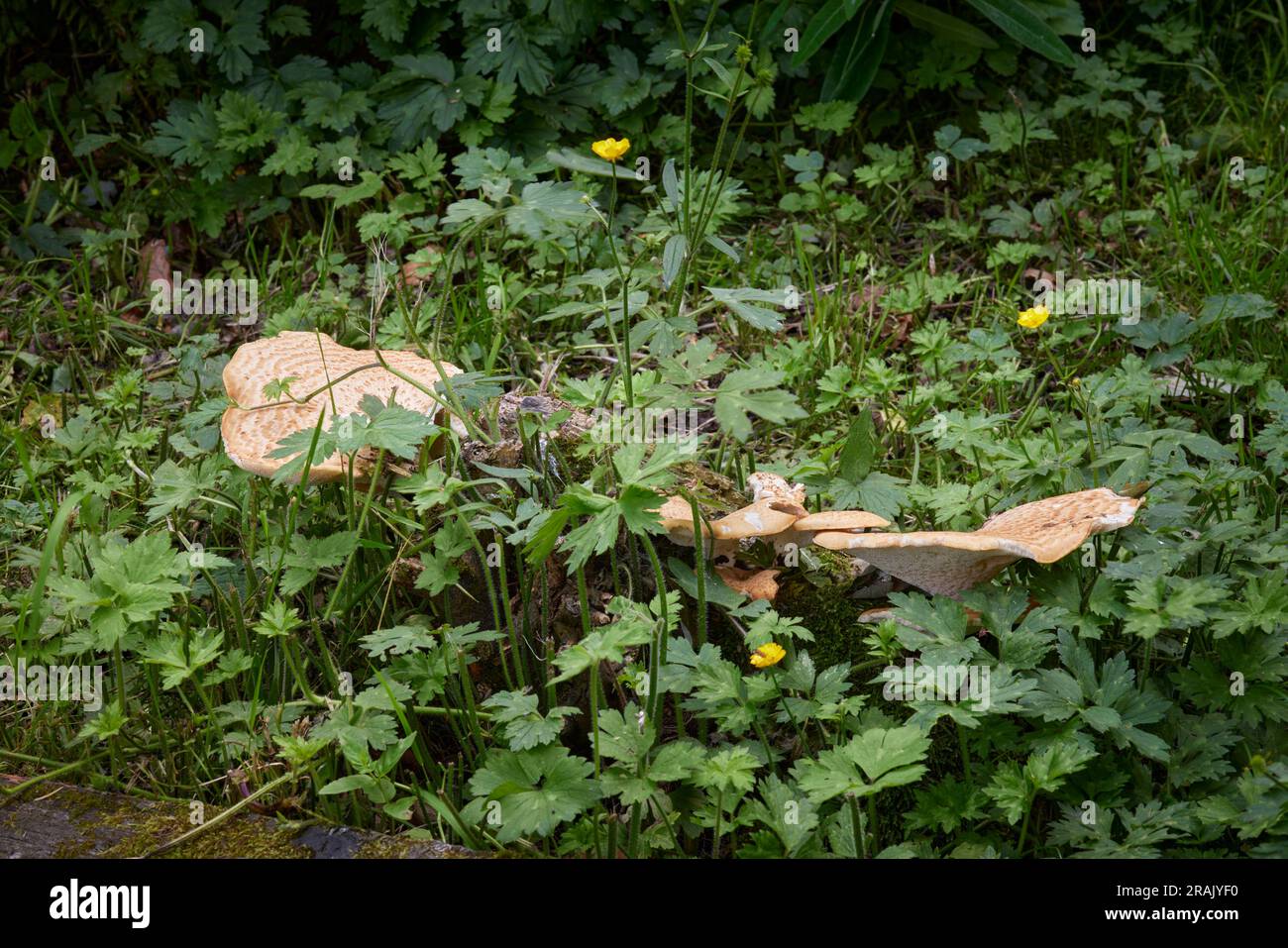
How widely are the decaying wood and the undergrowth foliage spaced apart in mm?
99

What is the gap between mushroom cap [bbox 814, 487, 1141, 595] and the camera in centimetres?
223

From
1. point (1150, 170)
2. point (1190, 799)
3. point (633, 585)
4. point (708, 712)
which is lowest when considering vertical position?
point (1190, 799)

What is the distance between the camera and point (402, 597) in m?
2.96

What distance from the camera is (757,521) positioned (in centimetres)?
241

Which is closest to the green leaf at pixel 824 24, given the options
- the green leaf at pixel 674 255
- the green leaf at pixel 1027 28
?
the green leaf at pixel 1027 28

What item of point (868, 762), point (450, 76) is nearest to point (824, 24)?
point (450, 76)

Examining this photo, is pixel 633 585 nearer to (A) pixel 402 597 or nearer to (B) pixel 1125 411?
(A) pixel 402 597

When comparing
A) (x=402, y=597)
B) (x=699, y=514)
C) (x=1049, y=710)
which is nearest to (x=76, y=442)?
(x=402, y=597)

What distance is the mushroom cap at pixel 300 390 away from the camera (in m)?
2.75

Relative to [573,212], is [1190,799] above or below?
below

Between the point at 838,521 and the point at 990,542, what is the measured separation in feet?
1.05

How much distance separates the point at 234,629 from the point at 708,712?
1.27 metres

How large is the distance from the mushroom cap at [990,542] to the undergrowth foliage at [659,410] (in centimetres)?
8

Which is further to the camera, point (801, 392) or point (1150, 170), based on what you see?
point (1150, 170)
